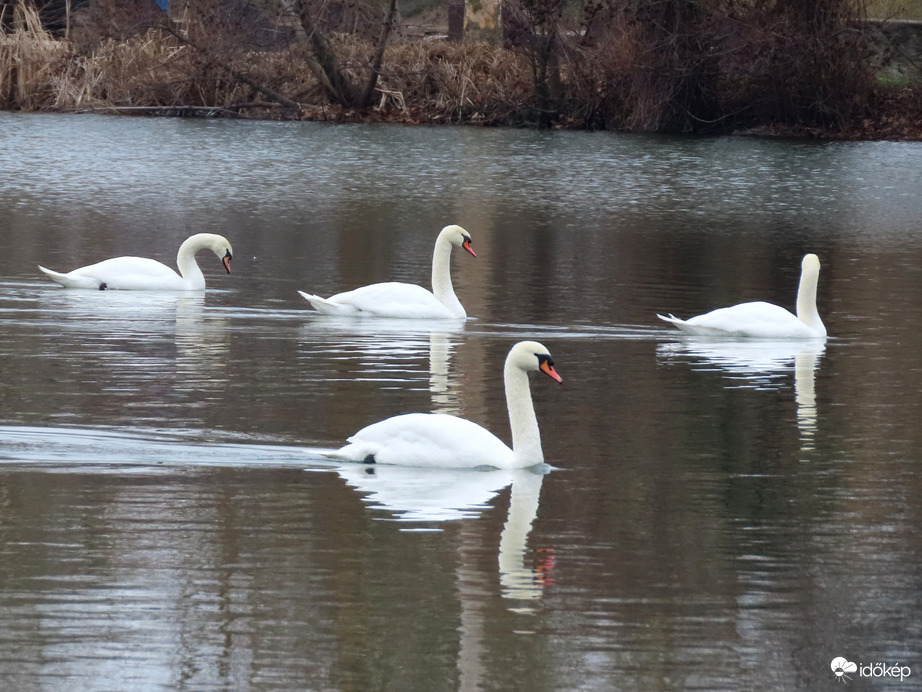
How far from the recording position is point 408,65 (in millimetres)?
40375

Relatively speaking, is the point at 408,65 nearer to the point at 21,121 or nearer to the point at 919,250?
the point at 21,121

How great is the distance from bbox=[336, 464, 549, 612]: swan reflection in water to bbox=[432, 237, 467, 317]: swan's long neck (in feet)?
18.6

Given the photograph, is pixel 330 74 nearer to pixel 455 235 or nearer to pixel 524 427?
pixel 455 235

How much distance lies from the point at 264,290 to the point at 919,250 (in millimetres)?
8372

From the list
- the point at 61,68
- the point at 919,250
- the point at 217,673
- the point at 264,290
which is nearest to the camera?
the point at 217,673

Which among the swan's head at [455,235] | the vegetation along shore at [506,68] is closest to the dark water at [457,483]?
the swan's head at [455,235]

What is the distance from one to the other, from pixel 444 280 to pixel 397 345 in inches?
69.0

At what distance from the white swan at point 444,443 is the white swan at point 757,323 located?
4825 millimetres

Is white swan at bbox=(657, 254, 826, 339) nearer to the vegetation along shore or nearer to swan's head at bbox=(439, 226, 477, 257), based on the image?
swan's head at bbox=(439, 226, 477, 257)

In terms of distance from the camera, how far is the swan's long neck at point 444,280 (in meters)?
14.1

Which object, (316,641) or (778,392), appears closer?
(316,641)

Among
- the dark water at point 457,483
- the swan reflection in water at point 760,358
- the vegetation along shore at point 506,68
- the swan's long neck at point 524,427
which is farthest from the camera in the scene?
the vegetation along shore at point 506,68

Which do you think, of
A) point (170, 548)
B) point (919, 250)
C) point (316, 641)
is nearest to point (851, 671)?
point (316, 641)

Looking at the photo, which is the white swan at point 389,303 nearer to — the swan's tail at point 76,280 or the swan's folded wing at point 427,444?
the swan's tail at point 76,280
